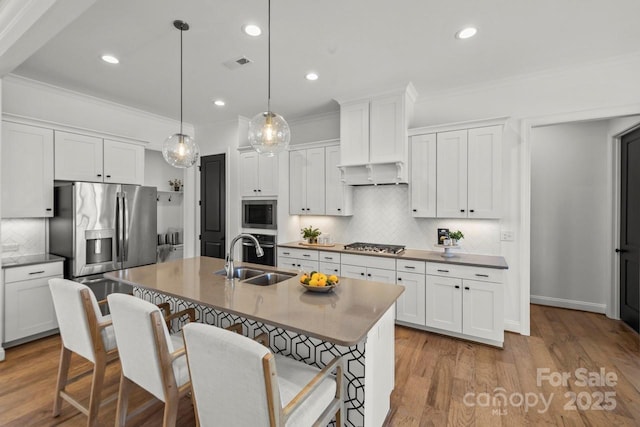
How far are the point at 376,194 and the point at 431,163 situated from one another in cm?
91

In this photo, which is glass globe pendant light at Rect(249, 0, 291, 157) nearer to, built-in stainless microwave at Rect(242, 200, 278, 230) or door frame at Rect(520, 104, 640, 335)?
built-in stainless microwave at Rect(242, 200, 278, 230)

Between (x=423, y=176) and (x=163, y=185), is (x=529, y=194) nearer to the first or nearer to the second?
(x=423, y=176)

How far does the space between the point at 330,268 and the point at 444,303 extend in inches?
56.7

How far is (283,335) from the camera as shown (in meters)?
1.90

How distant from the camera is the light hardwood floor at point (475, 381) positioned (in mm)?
2066

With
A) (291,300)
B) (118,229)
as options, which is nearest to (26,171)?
(118,229)

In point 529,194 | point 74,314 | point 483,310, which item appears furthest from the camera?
point 529,194

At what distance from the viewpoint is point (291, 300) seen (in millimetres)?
1877

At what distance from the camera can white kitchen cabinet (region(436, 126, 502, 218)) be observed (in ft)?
10.7

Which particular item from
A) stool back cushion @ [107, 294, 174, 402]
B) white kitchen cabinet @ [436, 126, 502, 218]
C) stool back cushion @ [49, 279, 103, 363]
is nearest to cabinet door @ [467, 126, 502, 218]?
white kitchen cabinet @ [436, 126, 502, 218]

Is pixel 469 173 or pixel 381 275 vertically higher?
pixel 469 173

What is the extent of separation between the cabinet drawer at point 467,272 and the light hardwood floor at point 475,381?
0.72m

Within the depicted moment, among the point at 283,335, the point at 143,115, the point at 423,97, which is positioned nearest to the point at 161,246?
the point at 143,115

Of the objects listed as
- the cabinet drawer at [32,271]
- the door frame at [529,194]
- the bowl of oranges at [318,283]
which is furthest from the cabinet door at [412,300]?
the cabinet drawer at [32,271]
